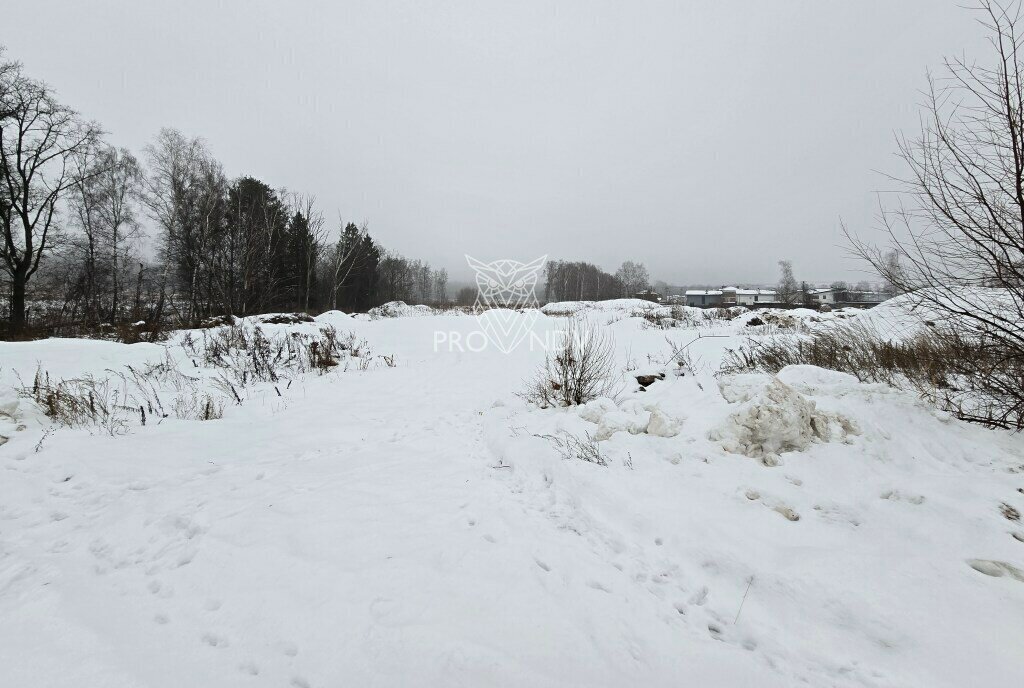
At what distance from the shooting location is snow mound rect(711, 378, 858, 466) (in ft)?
10.6

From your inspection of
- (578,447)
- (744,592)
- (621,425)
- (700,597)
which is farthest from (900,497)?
(578,447)

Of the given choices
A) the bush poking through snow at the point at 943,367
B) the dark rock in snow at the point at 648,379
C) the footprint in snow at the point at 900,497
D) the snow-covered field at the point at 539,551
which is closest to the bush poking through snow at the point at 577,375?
the dark rock in snow at the point at 648,379

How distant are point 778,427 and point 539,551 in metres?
2.51

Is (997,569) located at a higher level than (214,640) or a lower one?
higher

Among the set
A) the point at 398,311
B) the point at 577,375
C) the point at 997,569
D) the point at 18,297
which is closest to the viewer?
the point at 997,569

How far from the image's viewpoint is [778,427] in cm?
325

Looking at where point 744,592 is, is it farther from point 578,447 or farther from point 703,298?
point 703,298

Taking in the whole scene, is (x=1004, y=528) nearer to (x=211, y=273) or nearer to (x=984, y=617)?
(x=984, y=617)

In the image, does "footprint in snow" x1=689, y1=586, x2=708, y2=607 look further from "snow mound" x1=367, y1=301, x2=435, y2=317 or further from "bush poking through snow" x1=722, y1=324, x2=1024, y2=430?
"snow mound" x1=367, y1=301, x2=435, y2=317

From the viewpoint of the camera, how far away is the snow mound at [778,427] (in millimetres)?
3242

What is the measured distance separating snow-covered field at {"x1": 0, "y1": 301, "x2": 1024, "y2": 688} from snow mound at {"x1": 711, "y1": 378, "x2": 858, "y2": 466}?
0.02m

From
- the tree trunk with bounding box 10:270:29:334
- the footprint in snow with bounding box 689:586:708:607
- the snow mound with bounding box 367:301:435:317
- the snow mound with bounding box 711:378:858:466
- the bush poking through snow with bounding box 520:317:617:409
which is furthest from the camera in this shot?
the snow mound with bounding box 367:301:435:317

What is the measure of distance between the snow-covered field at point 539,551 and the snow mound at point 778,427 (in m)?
0.02

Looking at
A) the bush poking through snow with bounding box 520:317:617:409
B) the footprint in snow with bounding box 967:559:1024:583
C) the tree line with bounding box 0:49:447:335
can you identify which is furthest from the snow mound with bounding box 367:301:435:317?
the footprint in snow with bounding box 967:559:1024:583
